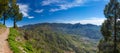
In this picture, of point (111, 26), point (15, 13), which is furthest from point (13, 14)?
point (111, 26)

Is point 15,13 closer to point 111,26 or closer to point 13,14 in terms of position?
point 13,14

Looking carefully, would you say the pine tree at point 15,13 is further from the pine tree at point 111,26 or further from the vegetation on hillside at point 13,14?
the pine tree at point 111,26

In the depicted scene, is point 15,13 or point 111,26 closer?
point 111,26

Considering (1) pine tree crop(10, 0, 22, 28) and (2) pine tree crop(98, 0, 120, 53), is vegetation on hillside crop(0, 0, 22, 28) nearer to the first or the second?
(1) pine tree crop(10, 0, 22, 28)

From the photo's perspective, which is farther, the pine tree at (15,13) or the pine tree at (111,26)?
the pine tree at (15,13)

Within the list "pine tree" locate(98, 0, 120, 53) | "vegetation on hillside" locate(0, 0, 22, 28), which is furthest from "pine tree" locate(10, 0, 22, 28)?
"pine tree" locate(98, 0, 120, 53)

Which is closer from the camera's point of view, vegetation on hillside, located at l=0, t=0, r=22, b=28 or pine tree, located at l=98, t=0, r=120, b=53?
pine tree, located at l=98, t=0, r=120, b=53

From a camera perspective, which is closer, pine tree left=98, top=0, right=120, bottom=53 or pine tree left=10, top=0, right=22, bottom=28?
pine tree left=98, top=0, right=120, bottom=53

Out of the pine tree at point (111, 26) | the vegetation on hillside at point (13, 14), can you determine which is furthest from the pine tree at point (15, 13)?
the pine tree at point (111, 26)
